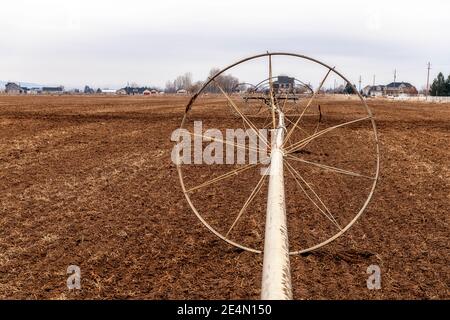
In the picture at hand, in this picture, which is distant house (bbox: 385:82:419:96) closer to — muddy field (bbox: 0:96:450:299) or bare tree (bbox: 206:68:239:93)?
bare tree (bbox: 206:68:239:93)

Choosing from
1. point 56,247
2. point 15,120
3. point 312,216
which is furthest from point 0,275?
point 15,120

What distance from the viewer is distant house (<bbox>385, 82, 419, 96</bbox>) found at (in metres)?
145

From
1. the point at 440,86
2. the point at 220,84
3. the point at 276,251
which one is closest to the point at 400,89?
the point at 440,86

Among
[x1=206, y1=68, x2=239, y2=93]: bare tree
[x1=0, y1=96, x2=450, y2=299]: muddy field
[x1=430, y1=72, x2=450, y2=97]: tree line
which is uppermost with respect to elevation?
[x1=430, y1=72, x2=450, y2=97]: tree line

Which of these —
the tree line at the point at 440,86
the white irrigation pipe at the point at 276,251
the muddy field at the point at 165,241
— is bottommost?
the muddy field at the point at 165,241

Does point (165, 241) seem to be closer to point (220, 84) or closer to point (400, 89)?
point (220, 84)

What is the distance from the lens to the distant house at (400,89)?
14488cm

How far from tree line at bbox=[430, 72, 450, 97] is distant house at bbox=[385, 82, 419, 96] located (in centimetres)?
5234

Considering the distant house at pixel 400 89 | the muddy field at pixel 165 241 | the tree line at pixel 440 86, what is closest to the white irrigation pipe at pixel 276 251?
the muddy field at pixel 165 241

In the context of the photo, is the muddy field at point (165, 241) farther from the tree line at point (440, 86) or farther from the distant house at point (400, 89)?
the distant house at point (400, 89)

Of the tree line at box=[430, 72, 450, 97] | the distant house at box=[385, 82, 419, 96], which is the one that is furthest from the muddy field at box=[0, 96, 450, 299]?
the distant house at box=[385, 82, 419, 96]

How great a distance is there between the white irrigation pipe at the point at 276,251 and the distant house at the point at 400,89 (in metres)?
150

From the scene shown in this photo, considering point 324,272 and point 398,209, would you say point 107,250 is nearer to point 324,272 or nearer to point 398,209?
point 324,272

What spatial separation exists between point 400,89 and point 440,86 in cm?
6401
